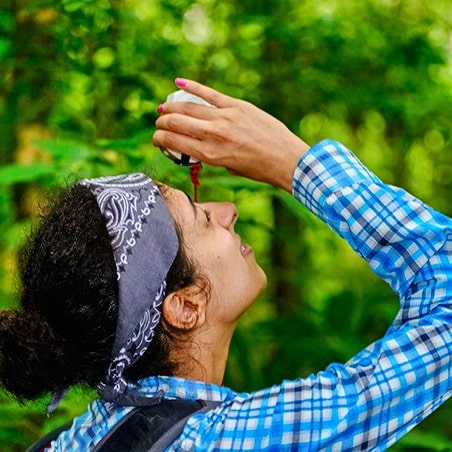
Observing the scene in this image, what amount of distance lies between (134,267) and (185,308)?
0.51ft

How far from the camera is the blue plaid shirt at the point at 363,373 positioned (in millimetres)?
1384

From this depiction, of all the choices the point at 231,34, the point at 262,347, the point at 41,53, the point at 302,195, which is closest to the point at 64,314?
the point at 302,195

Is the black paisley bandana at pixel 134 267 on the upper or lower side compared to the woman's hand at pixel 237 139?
lower

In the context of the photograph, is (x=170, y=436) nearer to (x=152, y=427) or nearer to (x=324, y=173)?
(x=152, y=427)

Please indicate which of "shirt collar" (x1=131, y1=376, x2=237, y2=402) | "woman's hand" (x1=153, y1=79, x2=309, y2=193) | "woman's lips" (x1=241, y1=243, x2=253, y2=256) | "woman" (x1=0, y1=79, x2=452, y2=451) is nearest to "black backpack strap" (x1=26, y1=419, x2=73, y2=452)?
"woman" (x1=0, y1=79, x2=452, y2=451)

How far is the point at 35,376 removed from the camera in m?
1.58

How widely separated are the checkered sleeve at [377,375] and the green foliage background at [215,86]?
0.56 m

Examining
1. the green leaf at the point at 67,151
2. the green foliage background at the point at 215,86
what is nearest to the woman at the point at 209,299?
the green foliage background at the point at 215,86

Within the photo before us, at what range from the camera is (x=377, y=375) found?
1.38 metres

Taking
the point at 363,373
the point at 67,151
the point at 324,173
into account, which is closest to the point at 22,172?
the point at 67,151

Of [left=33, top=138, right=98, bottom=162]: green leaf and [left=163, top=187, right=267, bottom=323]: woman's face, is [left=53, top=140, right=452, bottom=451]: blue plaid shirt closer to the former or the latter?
[left=163, top=187, right=267, bottom=323]: woman's face

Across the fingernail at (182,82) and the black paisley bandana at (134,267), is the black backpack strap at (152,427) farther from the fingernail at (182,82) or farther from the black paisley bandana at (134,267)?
the fingernail at (182,82)

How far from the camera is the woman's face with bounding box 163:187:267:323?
5.45ft

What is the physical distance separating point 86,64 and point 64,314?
128 cm
